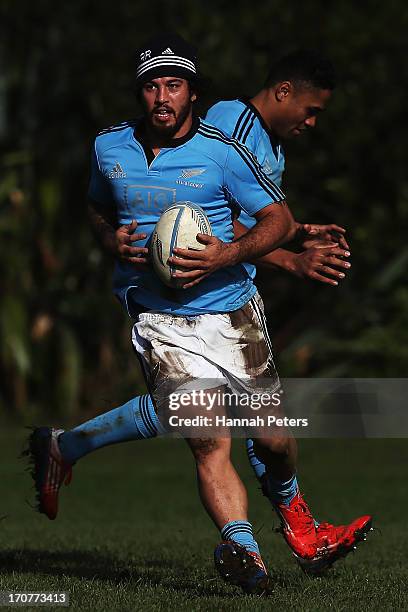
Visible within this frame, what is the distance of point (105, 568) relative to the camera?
7633 mm

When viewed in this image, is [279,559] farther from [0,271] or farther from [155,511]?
[0,271]

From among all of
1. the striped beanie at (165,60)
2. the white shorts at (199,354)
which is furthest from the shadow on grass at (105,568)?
the striped beanie at (165,60)

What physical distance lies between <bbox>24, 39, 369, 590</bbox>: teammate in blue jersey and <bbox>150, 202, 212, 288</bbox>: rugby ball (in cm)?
6

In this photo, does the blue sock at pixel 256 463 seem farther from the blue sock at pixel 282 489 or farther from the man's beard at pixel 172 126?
the man's beard at pixel 172 126

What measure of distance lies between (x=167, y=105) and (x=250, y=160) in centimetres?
46

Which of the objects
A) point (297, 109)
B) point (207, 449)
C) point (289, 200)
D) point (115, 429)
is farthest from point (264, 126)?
point (289, 200)

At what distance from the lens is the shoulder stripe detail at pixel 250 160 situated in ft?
21.5

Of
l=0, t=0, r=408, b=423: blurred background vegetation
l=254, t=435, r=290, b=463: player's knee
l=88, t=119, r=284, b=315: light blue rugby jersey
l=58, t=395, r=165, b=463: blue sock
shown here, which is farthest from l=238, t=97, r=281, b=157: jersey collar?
l=0, t=0, r=408, b=423: blurred background vegetation

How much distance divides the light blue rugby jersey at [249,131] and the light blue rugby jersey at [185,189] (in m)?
0.62

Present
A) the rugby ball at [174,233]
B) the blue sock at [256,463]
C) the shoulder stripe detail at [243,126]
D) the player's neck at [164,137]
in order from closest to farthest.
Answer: the rugby ball at [174,233], the player's neck at [164,137], the shoulder stripe detail at [243,126], the blue sock at [256,463]

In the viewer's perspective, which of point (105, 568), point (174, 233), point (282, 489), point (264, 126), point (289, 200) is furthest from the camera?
point (289, 200)

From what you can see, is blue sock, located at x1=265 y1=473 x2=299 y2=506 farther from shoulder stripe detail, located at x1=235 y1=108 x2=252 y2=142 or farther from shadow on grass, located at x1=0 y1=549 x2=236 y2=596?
shoulder stripe detail, located at x1=235 y1=108 x2=252 y2=142

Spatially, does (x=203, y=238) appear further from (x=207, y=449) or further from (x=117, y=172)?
(x=207, y=449)

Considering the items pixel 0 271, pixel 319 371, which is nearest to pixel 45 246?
pixel 0 271
